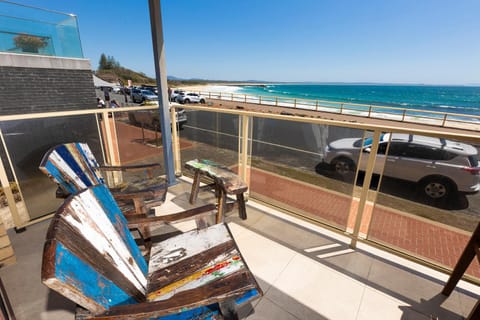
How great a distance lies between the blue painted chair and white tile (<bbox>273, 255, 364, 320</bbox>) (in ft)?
2.37

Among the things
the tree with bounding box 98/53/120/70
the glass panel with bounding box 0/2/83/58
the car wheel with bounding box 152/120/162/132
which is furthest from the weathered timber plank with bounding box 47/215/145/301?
the tree with bounding box 98/53/120/70

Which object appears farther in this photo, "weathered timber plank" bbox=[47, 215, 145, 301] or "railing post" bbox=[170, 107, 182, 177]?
"railing post" bbox=[170, 107, 182, 177]

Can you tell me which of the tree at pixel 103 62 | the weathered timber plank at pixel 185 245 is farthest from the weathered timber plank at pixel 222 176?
the tree at pixel 103 62

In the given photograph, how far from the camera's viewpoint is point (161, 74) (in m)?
2.59

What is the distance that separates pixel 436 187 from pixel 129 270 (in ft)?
7.93

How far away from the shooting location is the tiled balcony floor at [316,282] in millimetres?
1456

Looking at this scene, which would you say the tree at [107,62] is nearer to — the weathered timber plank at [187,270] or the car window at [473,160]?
the weathered timber plank at [187,270]

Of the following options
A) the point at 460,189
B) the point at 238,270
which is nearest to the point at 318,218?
the point at 460,189

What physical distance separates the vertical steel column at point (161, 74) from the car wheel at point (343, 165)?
7.17 ft

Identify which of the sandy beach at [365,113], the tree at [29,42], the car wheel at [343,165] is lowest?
the sandy beach at [365,113]

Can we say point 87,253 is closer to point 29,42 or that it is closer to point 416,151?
point 416,151

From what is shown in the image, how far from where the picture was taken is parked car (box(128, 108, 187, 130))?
3.02m

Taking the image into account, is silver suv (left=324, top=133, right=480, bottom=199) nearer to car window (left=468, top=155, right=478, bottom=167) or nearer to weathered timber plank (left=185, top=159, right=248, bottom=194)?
car window (left=468, top=155, right=478, bottom=167)

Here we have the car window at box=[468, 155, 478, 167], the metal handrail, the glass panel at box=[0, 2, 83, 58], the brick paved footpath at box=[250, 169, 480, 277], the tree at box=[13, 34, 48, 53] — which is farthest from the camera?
the metal handrail
